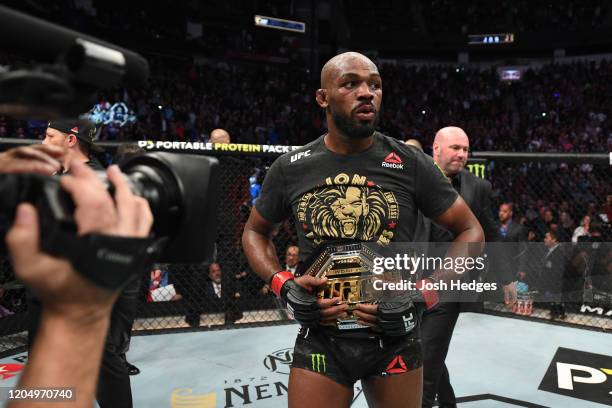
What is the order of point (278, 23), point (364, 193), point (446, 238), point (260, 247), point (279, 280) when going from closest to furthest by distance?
point (364, 193) < point (279, 280) < point (260, 247) < point (446, 238) < point (278, 23)

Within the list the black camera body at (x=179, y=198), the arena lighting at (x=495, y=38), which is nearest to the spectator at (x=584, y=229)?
the black camera body at (x=179, y=198)

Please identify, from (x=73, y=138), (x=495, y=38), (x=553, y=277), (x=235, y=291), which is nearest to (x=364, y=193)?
(x=73, y=138)

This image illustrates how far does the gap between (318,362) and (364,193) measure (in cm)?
60

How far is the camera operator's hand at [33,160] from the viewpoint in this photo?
0.79 m

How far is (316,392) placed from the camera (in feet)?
5.38

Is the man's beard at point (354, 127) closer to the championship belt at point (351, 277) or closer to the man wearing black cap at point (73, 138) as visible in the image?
the championship belt at point (351, 277)

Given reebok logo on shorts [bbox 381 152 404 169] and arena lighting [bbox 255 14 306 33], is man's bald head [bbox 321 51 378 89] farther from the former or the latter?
arena lighting [bbox 255 14 306 33]

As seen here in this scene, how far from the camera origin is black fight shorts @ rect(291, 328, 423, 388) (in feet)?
5.49

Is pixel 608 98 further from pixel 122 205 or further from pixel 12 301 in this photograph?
pixel 122 205

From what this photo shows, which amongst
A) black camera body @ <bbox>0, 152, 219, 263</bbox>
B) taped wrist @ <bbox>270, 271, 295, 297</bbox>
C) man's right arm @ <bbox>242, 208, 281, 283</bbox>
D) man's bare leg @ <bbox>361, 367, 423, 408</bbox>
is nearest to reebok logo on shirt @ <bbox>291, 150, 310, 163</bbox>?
man's right arm @ <bbox>242, 208, 281, 283</bbox>

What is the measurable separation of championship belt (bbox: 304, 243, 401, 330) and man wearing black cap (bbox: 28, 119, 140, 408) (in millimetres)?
861

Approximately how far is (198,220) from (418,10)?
23505 millimetres

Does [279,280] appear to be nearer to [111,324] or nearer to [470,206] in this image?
[111,324]

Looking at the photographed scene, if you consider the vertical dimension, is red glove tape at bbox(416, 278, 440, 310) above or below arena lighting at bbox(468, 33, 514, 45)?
below
